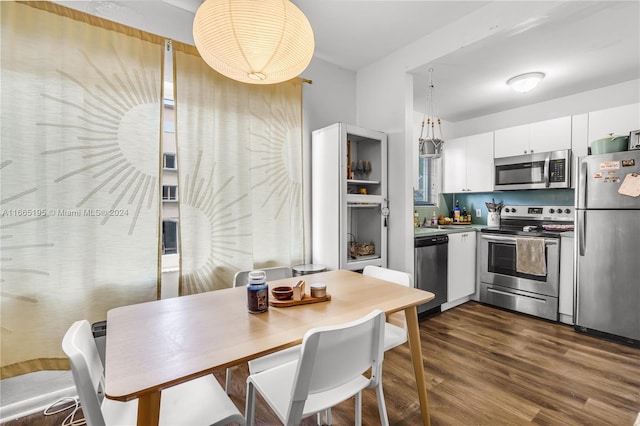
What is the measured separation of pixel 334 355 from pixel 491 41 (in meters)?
2.48

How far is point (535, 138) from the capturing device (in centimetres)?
343

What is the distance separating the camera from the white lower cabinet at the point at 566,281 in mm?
2836

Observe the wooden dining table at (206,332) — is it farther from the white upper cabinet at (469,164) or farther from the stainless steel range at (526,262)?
the white upper cabinet at (469,164)

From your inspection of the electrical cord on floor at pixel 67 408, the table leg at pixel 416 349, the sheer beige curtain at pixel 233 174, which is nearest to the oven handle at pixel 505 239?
the sheer beige curtain at pixel 233 174

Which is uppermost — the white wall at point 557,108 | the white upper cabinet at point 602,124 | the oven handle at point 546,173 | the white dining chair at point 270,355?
the white wall at point 557,108

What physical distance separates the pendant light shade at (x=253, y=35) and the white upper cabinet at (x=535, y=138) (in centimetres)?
331

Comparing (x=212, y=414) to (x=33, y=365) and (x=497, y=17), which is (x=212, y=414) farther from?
(x=497, y=17)

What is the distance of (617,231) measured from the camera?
2488mm

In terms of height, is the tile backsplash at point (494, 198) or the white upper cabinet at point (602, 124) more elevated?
the white upper cabinet at point (602, 124)

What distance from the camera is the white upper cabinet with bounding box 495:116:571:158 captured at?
3.23 metres

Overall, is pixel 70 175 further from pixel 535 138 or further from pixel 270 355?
pixel 535 138

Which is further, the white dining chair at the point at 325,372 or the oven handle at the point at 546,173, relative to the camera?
the oven handle at the point at 546,173

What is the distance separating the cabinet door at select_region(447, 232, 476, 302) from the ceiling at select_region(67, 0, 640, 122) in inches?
68.2

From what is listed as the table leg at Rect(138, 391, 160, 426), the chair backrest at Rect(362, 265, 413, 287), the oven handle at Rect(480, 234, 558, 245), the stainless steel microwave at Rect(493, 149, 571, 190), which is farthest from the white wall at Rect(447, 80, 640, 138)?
the table leg at Rect(138, 391, 160, 426)
